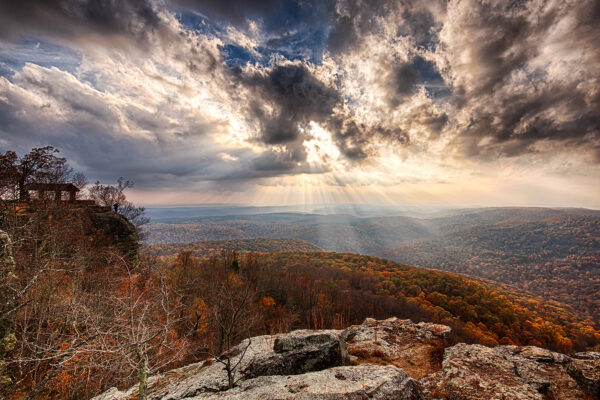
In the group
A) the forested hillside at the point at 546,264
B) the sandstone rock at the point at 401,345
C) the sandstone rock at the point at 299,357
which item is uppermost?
the sandstone rock at the point at 299,357

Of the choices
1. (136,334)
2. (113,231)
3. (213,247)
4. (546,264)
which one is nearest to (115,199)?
(113,231)

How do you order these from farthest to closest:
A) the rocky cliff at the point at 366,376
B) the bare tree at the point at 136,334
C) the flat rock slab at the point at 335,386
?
1. the rocky cliff at the point at 366,376
2. the flat rock slab at the point at 335,386
3. the bare tree at the point at 136,334

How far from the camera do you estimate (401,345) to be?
11.2 meters

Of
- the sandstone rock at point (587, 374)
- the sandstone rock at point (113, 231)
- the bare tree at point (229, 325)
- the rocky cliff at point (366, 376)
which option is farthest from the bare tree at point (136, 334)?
the sandstone rock at point (113, 231)

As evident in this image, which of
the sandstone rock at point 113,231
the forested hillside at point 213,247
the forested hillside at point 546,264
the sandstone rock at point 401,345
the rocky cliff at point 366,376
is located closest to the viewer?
the rocky cliff at point 366,376

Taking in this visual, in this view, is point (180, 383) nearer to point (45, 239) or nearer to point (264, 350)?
point (264, 350)

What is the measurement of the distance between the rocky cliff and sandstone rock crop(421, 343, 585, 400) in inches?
0.9

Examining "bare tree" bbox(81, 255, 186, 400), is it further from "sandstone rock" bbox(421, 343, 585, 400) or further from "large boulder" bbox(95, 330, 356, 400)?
"sandstone rock" bbox(421, 343, 585, 400)

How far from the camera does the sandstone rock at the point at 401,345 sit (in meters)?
9.48

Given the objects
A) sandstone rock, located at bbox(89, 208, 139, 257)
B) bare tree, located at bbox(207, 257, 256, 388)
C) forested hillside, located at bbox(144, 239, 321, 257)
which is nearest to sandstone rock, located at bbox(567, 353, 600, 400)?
bare tree, located at bbox(207, 257, 256, 388)

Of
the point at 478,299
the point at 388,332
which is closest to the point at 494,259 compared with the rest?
the point at 478,299

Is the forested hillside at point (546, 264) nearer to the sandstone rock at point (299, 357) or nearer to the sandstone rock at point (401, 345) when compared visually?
the sandstone rock at point (401, 345)

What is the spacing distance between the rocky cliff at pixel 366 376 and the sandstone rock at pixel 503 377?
0.08 ft

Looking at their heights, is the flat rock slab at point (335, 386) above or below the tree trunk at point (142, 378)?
below
